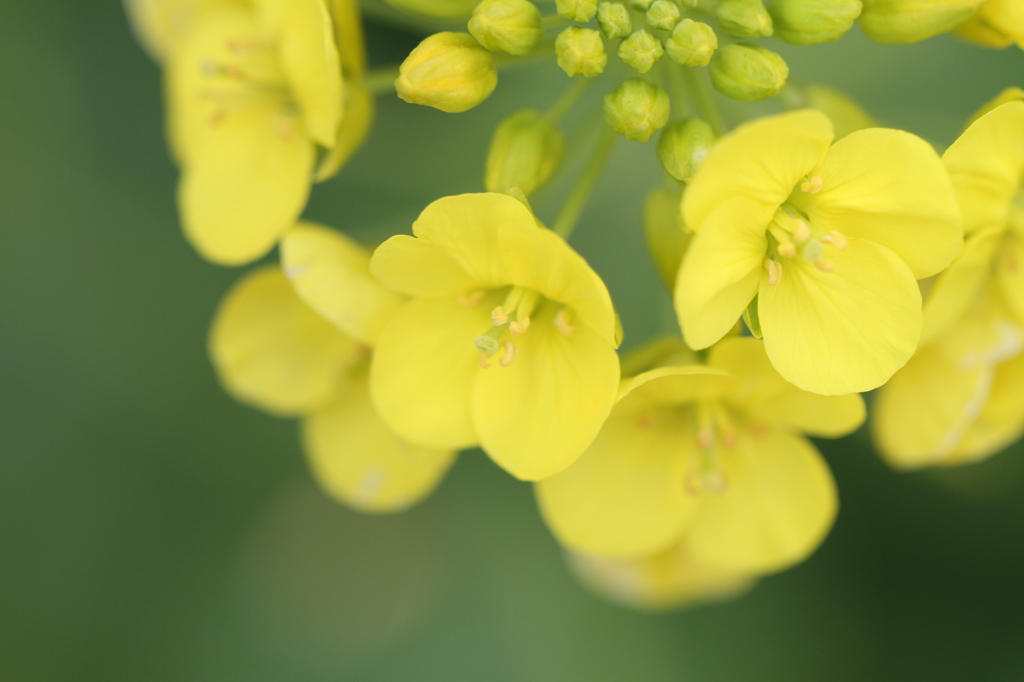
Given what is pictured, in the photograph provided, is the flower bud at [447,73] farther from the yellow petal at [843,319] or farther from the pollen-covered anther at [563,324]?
the yellow petal at [843,319]

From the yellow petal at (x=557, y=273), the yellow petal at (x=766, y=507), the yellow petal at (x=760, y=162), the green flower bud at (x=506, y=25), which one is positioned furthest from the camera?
the yellow petal at (x=766, y=507)

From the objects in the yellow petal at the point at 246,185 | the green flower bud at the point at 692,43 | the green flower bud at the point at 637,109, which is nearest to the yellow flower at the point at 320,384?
the yellow petal at the point at 246,185

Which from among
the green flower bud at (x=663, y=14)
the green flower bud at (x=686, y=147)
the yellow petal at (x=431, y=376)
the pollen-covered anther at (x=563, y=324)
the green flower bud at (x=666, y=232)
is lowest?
the yellow petal at (x=431, y=376)

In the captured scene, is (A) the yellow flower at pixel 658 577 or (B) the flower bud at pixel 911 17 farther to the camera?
(A) the yellow flower at pixel 658 577

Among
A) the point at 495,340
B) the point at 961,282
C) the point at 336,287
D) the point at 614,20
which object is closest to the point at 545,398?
the point at 495,340

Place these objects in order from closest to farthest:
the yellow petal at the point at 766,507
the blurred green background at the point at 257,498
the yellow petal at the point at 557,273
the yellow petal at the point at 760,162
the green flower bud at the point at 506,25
Answer: the yellow petal at the point at 760,162 < the yellow petal at the point at 557,273 < the green flower bud at the point at 506,25 < the yellow petal at the point at 766,507 < the blurred green background at the point at 257,498

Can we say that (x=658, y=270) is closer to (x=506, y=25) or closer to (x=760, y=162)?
(x=760, y=162)
